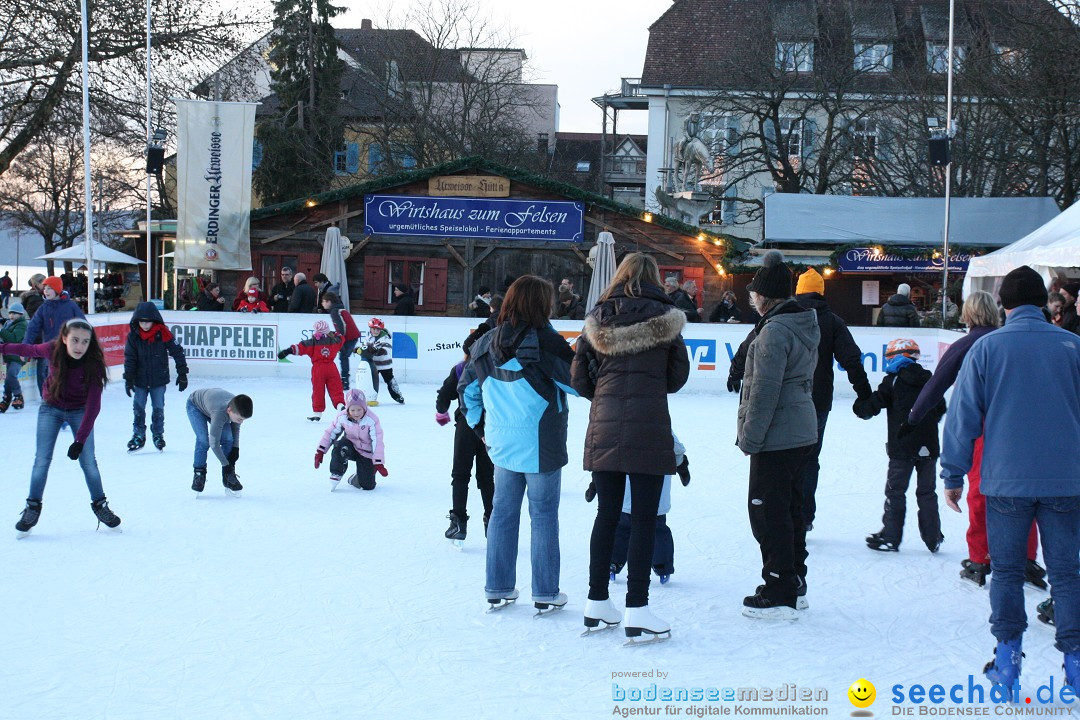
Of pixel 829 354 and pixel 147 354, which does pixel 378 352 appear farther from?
pixel 829 354

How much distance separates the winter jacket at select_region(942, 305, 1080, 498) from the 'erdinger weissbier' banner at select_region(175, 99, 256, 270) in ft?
51.4

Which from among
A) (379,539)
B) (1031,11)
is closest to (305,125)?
(1031,11)

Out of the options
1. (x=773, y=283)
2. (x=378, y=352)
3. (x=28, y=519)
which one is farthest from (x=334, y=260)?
(x=773, y=283)

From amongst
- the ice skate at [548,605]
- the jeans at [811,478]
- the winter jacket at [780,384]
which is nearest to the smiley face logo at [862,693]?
the winter jacket at [780,384]

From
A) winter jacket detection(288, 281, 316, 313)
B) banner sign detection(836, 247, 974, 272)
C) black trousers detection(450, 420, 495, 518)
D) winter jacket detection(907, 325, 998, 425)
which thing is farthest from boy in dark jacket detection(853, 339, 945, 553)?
banner sign detection(836, 247, 974, 272)

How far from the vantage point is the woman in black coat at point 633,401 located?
4219 mm

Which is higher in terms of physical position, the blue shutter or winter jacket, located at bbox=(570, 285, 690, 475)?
the blue shutter

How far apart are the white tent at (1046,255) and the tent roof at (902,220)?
689cm

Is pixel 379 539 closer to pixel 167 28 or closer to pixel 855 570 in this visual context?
pixel 855 570

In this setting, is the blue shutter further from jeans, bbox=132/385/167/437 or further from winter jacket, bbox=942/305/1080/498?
winter jacket, bbox=942/305/1080/498

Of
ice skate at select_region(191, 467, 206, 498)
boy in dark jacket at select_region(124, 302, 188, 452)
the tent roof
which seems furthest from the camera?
the tent roof

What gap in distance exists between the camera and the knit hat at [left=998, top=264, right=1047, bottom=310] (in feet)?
12.5

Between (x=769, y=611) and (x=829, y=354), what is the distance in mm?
1659

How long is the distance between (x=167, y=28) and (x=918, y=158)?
1746cm
